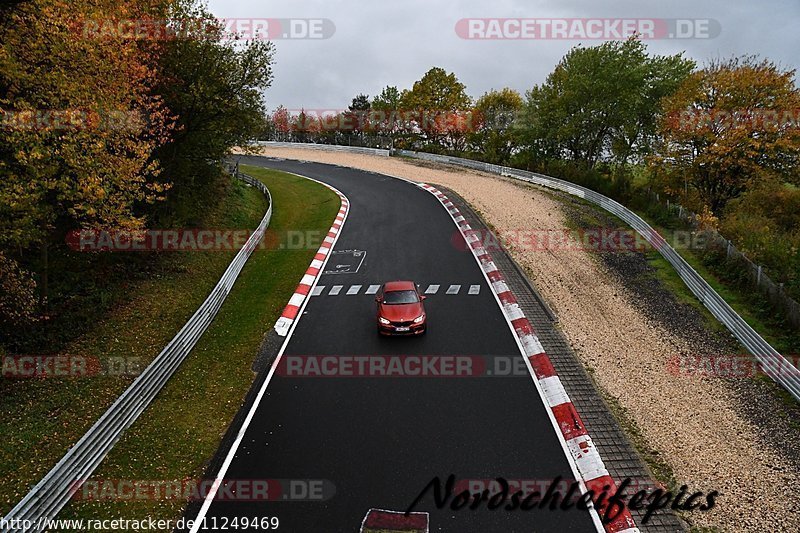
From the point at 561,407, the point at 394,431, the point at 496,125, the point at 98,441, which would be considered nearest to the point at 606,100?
the point at 496,125

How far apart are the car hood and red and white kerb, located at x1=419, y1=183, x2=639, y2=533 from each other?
3297 mm

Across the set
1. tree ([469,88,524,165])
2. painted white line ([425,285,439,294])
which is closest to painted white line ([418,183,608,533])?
painted white line ([425,285,439,294])

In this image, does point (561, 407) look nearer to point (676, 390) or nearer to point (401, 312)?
point (676, 390)

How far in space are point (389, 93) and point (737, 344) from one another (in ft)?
196

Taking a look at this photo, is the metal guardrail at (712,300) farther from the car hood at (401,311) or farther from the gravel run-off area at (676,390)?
the car hood at (401,311)

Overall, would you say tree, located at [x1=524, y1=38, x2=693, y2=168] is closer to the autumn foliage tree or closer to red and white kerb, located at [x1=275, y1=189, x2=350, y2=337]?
red and white kerb, located at [x1=275, y1=189, x2=350, y2=337]

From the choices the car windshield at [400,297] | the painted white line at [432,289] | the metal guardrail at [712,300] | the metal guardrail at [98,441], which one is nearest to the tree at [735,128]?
the metal guardrail at [712,300]

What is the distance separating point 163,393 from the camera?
40.5ft

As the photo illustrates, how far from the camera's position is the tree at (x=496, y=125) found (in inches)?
1925

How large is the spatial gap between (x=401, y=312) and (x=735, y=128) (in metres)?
22.4

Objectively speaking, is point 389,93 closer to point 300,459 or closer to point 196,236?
point 196,236

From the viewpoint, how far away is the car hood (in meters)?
14.3

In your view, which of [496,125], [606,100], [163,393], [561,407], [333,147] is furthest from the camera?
[333,147]

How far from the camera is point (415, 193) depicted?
32.4 metres
